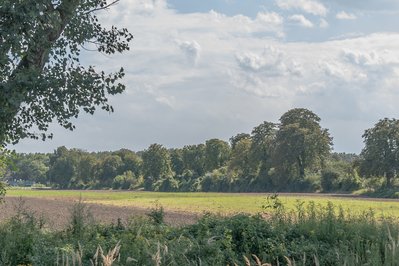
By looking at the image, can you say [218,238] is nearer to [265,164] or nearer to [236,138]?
[265,164]

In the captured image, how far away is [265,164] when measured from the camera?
104 m

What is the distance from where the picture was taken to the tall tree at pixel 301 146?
9338 cm

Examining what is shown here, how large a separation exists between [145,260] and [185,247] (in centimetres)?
124

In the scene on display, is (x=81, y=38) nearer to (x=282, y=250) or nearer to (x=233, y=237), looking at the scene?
(x=233, y=237)

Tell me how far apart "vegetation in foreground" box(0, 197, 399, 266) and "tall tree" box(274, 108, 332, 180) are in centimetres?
7880

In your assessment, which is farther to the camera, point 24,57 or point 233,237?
point 24,57

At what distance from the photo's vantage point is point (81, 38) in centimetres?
1728

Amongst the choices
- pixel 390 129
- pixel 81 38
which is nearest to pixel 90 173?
pixel 390 129

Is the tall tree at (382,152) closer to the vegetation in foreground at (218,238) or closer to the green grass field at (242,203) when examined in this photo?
the green grass field at (242,203)

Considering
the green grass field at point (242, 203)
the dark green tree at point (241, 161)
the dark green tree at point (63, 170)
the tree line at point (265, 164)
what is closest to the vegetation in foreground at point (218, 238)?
the green grass field at point (242, 203)

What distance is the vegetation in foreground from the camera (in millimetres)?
10547

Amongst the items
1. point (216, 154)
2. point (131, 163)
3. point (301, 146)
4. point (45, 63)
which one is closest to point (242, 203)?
point (45, 63)

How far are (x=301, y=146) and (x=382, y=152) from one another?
17.1m

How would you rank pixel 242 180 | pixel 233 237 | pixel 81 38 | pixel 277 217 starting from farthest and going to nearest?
pixel 242 180 → pixel 81 38 → pixel 277 217 → pixel 233 237
